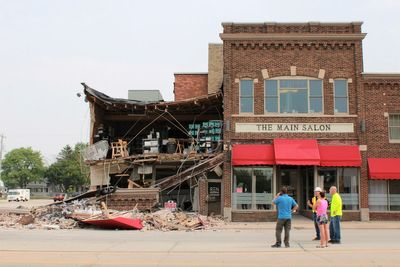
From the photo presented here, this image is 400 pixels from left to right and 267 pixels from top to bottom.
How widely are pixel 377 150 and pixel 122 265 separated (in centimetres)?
1835

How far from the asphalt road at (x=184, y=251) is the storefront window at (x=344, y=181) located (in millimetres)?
7512

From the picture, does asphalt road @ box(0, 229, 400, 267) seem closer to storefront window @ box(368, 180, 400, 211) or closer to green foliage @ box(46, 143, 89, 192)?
storefront window @ box(368, 180, 400, 211)

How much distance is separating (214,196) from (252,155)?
353 centimetres

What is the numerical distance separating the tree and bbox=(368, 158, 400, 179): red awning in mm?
103522

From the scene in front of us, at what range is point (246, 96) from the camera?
2466cm

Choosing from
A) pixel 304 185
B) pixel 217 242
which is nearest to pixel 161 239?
pixel 217 242

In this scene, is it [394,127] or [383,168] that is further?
[394,127]

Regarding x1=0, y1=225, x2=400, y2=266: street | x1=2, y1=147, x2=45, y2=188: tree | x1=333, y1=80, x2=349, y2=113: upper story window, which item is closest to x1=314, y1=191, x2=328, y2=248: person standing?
x1=0, y1=225, x2=400, y2=266: street

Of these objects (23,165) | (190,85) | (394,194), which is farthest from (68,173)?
(394,194)

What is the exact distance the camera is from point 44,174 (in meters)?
114

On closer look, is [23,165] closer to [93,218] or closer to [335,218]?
[93,218]

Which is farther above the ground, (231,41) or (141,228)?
(231,41)

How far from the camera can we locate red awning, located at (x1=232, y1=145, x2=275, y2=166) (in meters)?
23.6

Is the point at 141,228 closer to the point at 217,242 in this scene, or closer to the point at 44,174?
the point at 217,242
